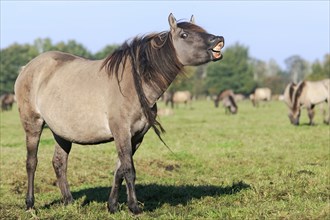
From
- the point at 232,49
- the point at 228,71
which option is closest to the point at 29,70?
the point at 228,71

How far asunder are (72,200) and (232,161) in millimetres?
5729

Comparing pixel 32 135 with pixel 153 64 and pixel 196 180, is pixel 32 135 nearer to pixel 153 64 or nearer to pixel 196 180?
pixel 153 64

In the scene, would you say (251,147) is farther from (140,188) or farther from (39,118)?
(39,118)

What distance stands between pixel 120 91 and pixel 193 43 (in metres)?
1.24

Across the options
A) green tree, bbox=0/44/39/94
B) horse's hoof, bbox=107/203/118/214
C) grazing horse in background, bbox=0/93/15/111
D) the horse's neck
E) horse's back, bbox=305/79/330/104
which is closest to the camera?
the horse's neck

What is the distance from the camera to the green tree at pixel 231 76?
106500 mm

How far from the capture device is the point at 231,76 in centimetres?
10838

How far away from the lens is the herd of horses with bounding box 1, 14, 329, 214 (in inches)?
256

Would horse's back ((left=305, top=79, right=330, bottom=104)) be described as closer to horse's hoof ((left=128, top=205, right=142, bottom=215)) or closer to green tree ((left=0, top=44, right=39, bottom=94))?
horse's hoof ((left=128, top=205, right=142, bottom=215))

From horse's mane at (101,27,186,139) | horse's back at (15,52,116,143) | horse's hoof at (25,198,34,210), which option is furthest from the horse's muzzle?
horse's hoof at (25,198,34,210)

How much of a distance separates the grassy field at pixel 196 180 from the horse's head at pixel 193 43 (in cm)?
214

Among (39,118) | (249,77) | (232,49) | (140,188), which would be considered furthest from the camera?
(232,49)

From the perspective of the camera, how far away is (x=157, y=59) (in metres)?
6.79

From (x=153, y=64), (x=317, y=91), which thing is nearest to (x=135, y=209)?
(x=153, y=64)
